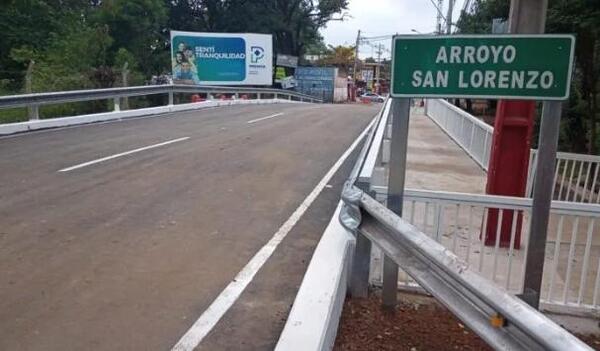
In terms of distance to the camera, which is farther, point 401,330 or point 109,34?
point 109,34

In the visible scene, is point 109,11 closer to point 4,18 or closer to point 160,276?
point 4,18

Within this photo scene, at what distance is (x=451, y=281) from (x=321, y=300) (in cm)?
79

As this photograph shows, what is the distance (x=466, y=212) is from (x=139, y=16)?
36885mm

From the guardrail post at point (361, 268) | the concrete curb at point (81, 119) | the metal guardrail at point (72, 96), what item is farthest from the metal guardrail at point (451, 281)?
the metal guardrail at point (72, 96)

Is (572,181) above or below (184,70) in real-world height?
below

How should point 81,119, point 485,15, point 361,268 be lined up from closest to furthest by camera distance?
1. point 361,268
2. point 81,119
3. point 485,15

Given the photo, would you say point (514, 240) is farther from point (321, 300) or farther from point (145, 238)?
point (145, 238)

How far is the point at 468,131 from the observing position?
15.0 m

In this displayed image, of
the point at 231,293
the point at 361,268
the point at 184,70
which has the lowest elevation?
the point at 231,293

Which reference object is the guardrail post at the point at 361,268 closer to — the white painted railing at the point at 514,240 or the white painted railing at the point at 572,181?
the white painted railing at the point at 514,240

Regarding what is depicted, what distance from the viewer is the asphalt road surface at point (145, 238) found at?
3.96 m

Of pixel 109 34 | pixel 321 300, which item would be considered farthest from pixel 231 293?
pixel 109 34

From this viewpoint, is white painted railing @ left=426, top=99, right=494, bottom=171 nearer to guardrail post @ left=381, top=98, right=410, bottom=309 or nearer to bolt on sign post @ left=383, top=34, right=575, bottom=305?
guardrail post @ left=381, top=98, right=410, bottom=309

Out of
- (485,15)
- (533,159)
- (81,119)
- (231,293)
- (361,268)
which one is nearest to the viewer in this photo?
(361,268)
